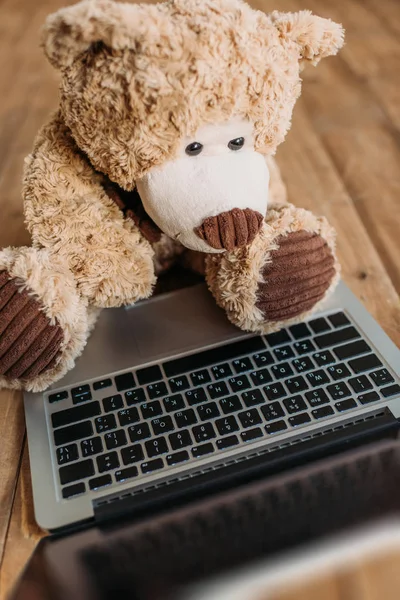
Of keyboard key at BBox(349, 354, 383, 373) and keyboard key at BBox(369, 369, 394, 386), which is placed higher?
keyboard key at BBox(349, 354, 383, 373)

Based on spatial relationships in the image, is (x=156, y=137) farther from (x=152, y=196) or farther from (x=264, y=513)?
(x=264, y=513)

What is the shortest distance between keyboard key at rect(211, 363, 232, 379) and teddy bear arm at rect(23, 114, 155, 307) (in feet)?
0.38

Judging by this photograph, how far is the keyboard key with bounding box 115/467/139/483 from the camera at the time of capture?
1.57ft

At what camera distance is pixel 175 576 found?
44 cm

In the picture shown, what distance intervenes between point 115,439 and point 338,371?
23 cm

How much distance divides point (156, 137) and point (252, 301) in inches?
7.6

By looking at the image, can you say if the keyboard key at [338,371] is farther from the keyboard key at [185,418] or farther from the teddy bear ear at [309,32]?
the teddy bear ear at [309,32]

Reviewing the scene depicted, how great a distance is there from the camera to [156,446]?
0.50 m

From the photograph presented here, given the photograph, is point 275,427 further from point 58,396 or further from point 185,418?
point 58,396

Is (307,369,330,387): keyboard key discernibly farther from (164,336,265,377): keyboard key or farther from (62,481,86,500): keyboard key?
(62,481,86,500): keyboard key

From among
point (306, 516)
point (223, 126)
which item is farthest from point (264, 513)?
point (223, 126)

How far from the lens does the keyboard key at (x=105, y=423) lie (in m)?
0.51

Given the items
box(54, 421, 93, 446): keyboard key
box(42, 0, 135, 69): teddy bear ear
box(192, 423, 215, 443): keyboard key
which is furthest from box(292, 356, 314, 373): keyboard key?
box(42, 0, 135, 69): teddy bear ear

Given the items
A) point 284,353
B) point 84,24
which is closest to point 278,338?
point 284,353
